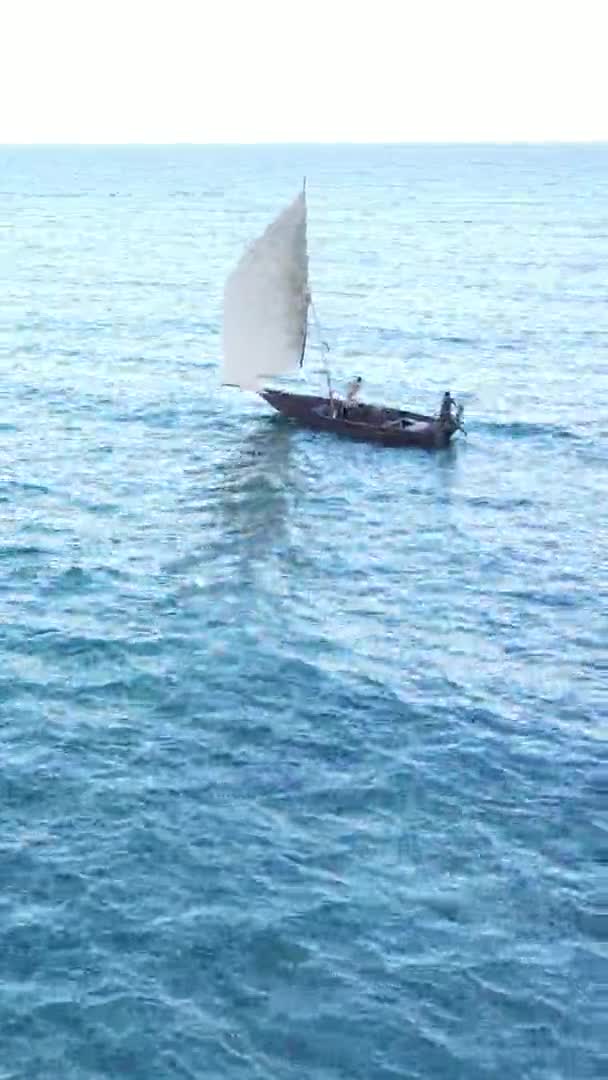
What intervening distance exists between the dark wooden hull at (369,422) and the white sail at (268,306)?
156 centimetres

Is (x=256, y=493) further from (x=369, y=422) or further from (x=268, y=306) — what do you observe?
(x=268, y=306)

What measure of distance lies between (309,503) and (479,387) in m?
24.0

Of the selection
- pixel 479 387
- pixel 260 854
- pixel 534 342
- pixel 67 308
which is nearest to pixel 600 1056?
pixel 260 854

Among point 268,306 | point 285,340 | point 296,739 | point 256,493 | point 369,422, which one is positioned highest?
point 268,306

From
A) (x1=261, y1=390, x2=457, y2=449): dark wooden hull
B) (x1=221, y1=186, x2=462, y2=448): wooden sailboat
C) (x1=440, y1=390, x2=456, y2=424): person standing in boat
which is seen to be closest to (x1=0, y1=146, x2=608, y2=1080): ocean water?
(x1=261, y1=390, x2=457, y2=449): dark wooden hull

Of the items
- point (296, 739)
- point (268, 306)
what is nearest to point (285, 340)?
point (268, 306)

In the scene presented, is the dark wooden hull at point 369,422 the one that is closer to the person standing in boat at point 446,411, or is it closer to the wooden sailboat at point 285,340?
the wooden sailboat at point 285,340

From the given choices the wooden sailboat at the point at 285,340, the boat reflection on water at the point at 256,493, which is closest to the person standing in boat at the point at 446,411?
the wooden sailboat at the point at 285,340

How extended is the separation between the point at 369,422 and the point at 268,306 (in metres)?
7.34

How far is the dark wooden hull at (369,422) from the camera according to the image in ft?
201

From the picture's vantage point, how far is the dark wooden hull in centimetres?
6125

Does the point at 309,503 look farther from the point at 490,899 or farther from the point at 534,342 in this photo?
the point at 534,342

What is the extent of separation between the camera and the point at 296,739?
34.1m

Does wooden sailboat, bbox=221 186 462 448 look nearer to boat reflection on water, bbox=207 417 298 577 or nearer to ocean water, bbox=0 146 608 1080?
ocean water, bbox=0 146 608 1080
